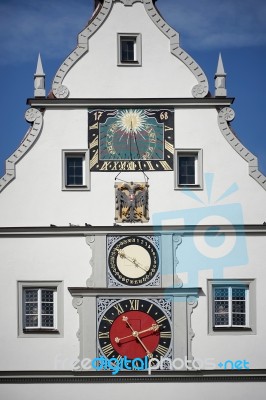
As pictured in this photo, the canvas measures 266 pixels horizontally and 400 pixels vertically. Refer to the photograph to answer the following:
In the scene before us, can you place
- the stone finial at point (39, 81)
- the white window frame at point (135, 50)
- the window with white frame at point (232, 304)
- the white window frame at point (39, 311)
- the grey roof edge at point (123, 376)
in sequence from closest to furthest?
the grey roof edge at point (123, 376) → the white window frame at point (39, 311) → the window with white frame at point (232, 304) → the stone finial at point (39, 81) → the white window frame at point (135, 50)

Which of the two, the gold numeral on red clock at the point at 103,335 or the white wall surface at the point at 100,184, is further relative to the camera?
the white wall surface at the point at 100,184

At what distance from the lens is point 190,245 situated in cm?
2906

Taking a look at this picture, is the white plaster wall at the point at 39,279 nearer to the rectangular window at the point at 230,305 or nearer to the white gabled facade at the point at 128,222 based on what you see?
the white gabled facade at the point at 128,222

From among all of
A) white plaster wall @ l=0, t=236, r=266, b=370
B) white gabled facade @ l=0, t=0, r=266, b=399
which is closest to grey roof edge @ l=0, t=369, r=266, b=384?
white gabled facade @ l=0, t=0, r=266, b=399

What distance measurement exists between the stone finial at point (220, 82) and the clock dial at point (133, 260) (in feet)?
12.1

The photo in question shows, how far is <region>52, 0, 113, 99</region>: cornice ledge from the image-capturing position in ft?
96.4

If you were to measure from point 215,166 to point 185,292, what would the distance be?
9.45ft

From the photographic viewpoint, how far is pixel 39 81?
96.9 ft

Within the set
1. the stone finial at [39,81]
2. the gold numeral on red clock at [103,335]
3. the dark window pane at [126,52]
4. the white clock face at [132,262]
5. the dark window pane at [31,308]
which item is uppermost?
the dark window pane at [126,52]

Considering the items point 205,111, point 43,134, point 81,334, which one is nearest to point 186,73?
point 205,111

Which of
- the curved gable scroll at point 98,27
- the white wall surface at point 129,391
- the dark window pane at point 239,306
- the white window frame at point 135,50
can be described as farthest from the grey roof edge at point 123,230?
the white window frame at point 135,50

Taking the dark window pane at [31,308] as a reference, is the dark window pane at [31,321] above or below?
below

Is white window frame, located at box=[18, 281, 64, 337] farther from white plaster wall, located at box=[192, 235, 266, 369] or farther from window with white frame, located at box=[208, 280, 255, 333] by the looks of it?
window with white frame, located at box=[208, 280, 255, 333]

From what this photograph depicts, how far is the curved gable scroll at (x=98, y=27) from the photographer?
96.5 ft
